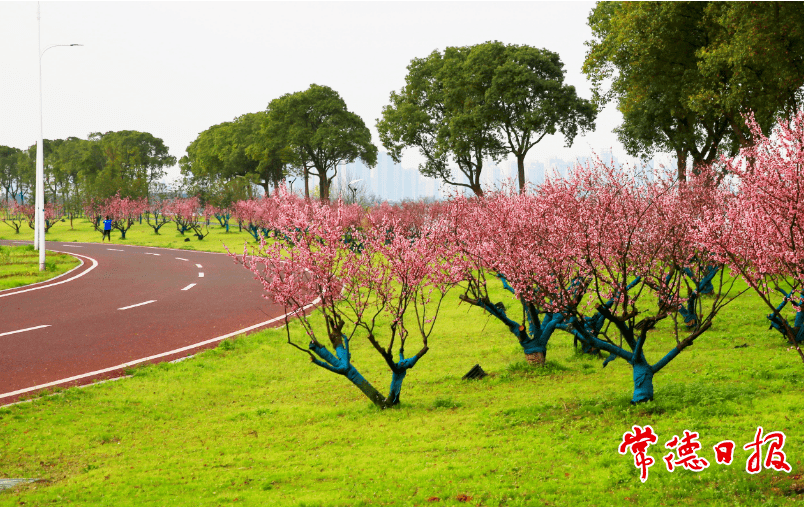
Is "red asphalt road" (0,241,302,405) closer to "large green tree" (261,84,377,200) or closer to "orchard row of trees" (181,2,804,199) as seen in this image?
"orchard row of trees" (181,2,804,199)

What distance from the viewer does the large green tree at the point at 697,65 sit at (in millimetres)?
→ 20125

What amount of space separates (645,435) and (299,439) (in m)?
5.16

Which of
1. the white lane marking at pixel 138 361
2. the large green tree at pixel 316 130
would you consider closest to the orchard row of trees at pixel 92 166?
the large green tree at pixel 316 130

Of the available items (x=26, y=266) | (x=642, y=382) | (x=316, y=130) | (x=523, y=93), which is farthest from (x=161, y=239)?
(x=642, y=382)

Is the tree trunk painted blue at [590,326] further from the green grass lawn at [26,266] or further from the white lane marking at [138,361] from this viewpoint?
the green grass lawn at [26,266]

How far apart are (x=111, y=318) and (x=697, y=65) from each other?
2254 centimetres

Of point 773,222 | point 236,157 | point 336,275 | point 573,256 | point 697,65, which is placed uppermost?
point 236,157

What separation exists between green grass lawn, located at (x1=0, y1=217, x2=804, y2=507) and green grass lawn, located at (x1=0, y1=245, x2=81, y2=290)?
1624 cm

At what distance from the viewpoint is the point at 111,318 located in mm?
18875

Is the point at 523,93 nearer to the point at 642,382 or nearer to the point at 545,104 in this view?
the point at 545,104

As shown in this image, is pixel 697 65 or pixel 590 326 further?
pixel 697 65

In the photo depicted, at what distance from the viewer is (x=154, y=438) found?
10117 millimetres

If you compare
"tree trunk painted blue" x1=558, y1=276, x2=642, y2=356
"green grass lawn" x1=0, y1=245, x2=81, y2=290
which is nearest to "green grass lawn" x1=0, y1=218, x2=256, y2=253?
"green grass lawn" x1=0, y1=245, x2=81, y2=290

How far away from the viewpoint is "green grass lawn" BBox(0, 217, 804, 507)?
698cm
